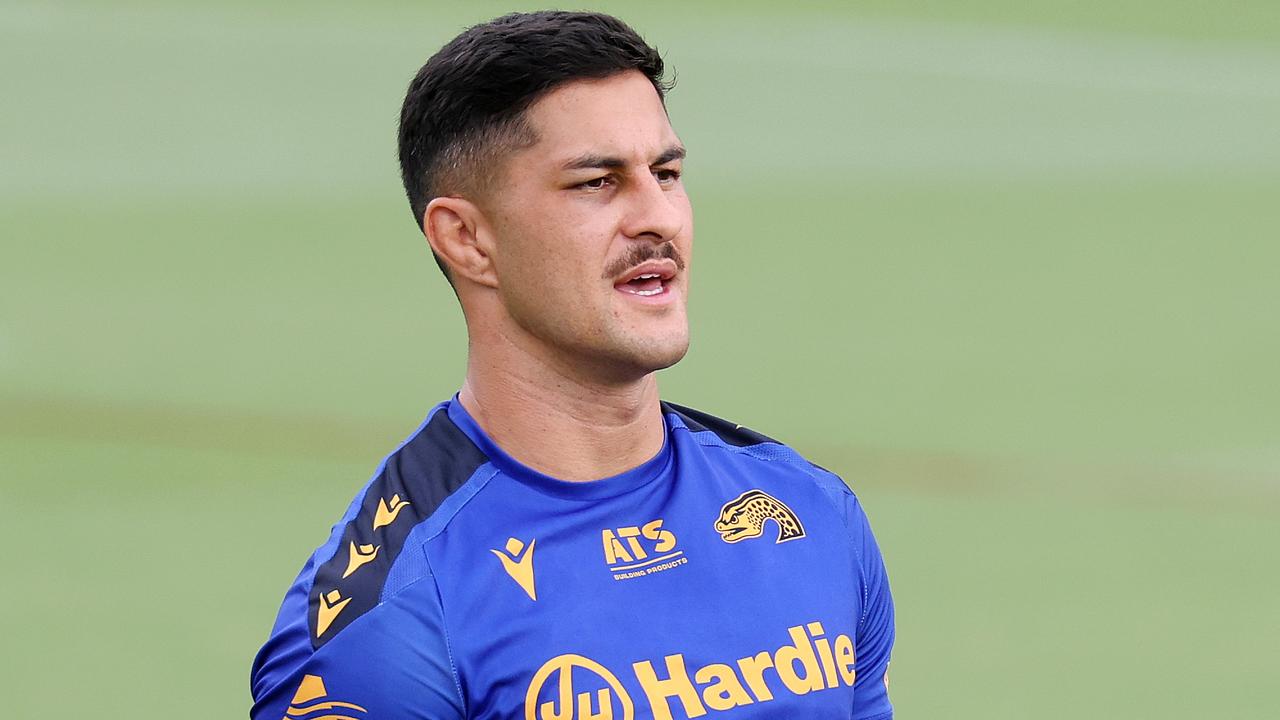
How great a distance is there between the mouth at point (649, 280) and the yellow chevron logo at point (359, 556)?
634 millimetres

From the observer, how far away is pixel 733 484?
3.78 meters

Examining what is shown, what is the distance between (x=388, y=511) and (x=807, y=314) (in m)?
7.29

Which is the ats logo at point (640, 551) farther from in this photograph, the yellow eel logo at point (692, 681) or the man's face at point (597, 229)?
the man's face at point (597, 229)

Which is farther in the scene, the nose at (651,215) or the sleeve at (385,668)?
the nose at (651,215)

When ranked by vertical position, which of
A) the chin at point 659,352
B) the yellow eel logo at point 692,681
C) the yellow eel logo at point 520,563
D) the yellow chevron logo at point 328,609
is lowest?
the yellow eel logo at point 692,681

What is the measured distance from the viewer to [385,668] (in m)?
3.30

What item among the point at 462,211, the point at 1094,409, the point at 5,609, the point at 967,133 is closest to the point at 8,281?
the point at 5,609

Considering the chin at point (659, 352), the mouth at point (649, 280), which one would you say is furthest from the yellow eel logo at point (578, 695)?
the mouth at point (649, 280)

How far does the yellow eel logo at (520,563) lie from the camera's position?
3443 mm

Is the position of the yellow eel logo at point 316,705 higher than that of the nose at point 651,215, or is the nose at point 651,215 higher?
the nose at point 651,215

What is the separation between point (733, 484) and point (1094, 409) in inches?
237

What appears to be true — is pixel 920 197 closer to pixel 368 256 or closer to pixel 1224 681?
pixel 368 256

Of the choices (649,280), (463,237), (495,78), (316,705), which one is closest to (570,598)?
(316,705)

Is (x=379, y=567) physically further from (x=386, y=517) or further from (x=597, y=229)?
(x=597, y=229)
